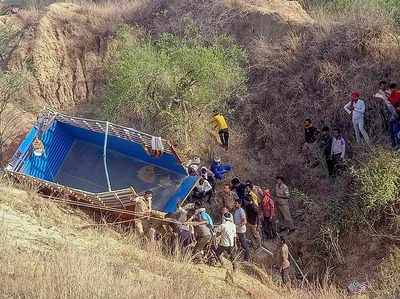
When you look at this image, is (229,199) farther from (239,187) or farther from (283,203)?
(283,203)

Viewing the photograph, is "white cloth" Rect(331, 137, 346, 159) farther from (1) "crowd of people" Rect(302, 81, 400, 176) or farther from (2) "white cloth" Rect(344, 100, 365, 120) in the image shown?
(2) "white cloth" Rect(344, 100, 365, 120)

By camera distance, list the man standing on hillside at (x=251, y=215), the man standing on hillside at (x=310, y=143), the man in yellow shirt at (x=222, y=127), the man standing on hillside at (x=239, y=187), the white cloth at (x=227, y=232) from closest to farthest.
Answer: the white cloth at (x=227, y=232) < the man standing on hillside at (x=251, y=215) < the man standing on hillside at (x=239, y=187) < the man standing on hillside at (x=310, y=143) < the man in yellow shirt at (x=222, y=127)

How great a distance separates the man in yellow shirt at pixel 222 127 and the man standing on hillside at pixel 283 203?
273cm

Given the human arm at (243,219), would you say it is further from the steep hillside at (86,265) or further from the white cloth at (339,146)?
the white cloth at (339,146)

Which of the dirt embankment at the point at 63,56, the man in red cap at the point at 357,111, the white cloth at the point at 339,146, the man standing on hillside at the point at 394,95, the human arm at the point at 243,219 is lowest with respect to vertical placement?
the dirt embankment at the point at 63,56

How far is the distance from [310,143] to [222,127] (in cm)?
238

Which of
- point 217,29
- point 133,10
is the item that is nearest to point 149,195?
point 217,29

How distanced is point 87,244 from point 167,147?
3.90 meters

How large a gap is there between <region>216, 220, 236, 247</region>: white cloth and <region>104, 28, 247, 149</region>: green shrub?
15.1ft

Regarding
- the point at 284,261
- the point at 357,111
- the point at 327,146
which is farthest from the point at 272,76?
the point at 284,261

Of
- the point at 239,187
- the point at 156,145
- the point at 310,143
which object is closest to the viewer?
the point at 239,187

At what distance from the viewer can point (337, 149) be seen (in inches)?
451

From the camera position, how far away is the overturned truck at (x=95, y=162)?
1167 cm

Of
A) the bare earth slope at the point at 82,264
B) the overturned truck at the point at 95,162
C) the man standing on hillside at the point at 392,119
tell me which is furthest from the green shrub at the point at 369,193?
the overturned truck at the point at 95,162
